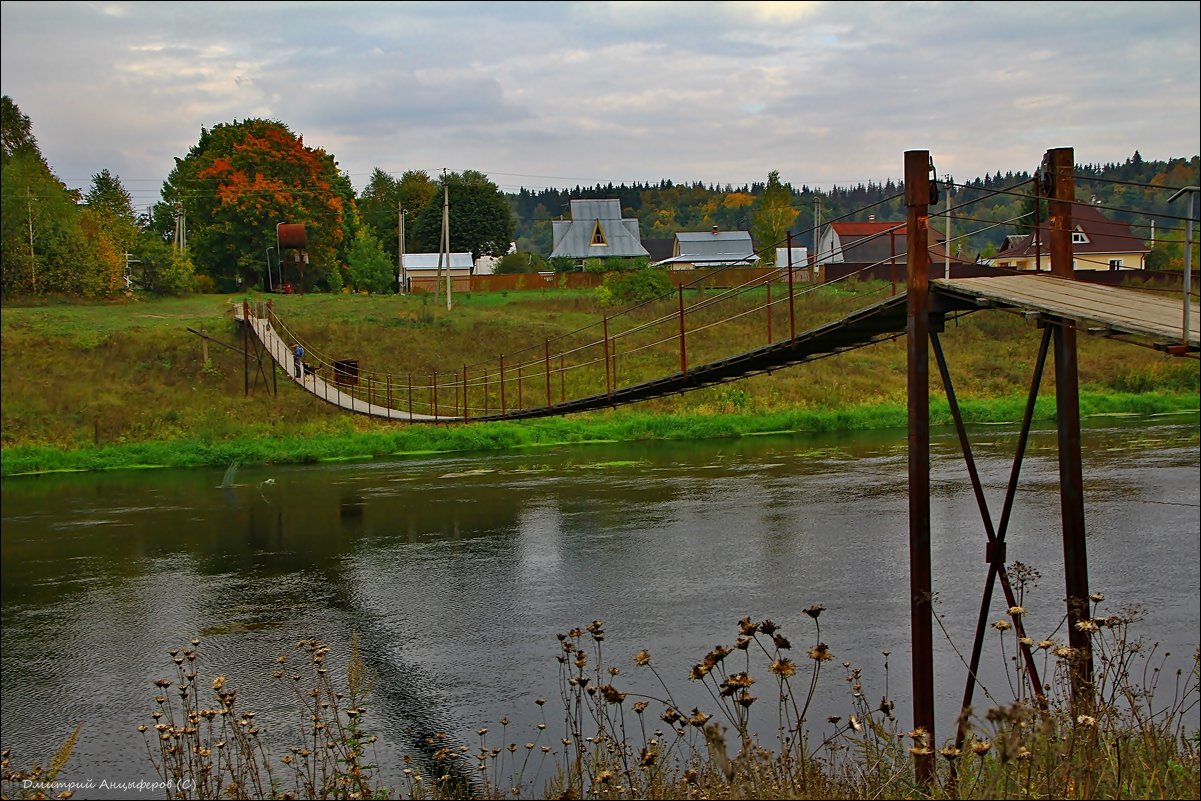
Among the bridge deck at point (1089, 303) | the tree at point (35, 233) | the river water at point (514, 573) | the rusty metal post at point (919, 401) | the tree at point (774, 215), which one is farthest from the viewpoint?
the tree at point (774, 215)

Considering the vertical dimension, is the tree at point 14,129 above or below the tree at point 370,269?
above

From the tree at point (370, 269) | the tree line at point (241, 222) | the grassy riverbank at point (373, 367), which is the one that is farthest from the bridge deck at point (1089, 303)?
the tree at point (370, 269)

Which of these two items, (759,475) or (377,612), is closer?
(377,612)

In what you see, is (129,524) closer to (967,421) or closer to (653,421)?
(653,421)

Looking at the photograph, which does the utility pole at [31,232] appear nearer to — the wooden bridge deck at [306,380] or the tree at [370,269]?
the wooden bridge deck at [306,380]

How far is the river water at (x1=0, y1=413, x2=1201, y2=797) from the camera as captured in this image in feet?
29.1

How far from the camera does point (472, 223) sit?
56.7 m

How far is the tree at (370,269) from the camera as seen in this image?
44.1 m

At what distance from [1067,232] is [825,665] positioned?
4.09m

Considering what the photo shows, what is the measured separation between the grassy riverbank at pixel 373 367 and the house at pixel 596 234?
79.2ft

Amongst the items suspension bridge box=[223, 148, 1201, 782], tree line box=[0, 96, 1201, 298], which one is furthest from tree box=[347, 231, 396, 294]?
suspension bridge box=[223, 148, 1201, 782]

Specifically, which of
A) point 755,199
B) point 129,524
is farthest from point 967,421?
point 755,199

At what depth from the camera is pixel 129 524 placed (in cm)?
1716

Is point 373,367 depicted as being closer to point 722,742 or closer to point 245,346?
point 245,346
